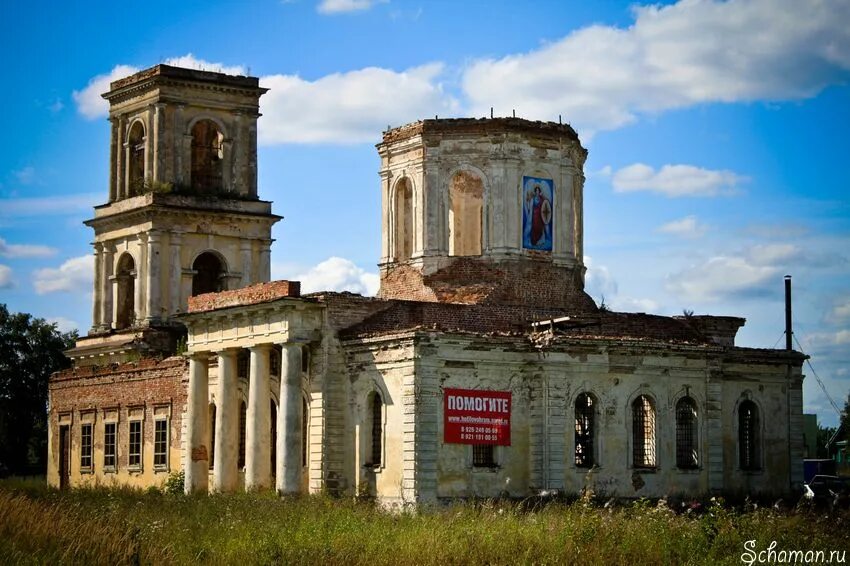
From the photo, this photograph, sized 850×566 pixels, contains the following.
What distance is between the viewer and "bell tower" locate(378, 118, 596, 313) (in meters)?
36.2

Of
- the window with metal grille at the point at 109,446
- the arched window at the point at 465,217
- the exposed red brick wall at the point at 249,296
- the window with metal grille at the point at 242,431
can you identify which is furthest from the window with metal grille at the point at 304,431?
the window with metal grille at the point at 109,446

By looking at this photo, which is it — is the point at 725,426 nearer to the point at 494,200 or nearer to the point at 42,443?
the point at 494,200

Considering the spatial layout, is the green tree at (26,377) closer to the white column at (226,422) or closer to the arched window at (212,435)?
the arched window at (212,435)

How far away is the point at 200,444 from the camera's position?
3756 centimetres

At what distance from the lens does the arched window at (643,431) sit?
34375 mm

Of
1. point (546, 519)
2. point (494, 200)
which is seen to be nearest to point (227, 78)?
point (494, 200)

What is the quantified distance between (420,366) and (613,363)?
15.5ft

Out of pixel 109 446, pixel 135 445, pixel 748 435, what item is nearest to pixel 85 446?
pixel 109 446

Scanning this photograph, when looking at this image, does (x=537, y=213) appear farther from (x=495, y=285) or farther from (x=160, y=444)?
(x=160, y=444)

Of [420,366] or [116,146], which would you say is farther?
[116,146]

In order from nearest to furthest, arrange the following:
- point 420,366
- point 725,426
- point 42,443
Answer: point 420,366 → point 725,426 → point 42,443

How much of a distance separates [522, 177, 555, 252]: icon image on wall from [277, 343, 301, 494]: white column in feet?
22.0

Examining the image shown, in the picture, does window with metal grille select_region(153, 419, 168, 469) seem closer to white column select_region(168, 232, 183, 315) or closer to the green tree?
white column select_region(168, 232, 183, 315)

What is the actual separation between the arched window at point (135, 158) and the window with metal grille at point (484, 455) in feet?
63.9
